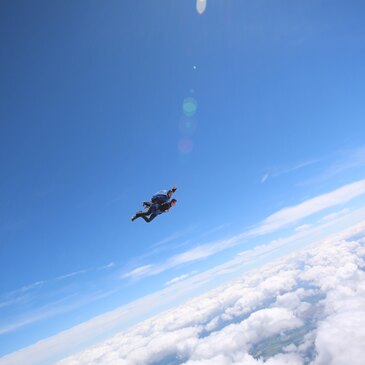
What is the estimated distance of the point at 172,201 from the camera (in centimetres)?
Answer: 1767

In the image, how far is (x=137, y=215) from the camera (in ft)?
56.4

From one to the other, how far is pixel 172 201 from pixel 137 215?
2483 mm
